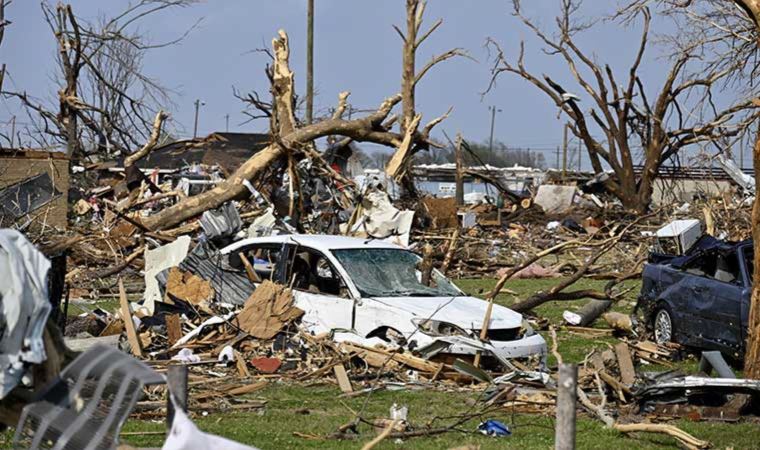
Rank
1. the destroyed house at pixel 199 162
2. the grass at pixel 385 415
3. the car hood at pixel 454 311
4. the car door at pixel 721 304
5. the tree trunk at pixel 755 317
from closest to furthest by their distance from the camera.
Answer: the grass at pixel 385 415 → the tree trunk at pixel 755 317 → the car hood at pixel 454 311 → the car door at pixel 721 304 → the destroyed house at pixel 199 162

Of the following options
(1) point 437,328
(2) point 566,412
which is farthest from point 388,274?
(2) point 566,412

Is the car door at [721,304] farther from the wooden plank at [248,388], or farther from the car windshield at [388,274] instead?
the wooden plank at [248,388]

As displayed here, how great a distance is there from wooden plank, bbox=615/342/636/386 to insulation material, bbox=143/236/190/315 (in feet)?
18.6

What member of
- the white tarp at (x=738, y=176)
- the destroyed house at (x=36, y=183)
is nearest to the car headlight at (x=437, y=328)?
the destroyed house at (x=36, y=183)

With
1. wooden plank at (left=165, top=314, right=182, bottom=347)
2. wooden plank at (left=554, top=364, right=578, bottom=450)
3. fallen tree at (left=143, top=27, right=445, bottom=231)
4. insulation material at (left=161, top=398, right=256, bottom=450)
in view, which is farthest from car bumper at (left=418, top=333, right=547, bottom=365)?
fallen tree at (left=143, top=27, right=445, bottom=231)

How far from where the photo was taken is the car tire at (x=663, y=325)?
14352mm

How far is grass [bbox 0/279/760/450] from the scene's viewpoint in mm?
8453

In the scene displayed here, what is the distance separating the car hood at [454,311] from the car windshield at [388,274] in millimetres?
272

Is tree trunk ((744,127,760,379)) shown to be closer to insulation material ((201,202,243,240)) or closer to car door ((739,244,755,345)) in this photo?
car door ((739,244,755,345))

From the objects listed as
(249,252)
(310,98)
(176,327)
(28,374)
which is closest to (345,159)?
(310,98)

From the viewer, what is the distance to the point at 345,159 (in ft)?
89.5

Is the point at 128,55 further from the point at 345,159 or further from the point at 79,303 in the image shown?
the point at 79,303

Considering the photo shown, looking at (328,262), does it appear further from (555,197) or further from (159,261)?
(555,197)

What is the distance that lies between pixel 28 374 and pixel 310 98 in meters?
31.6
